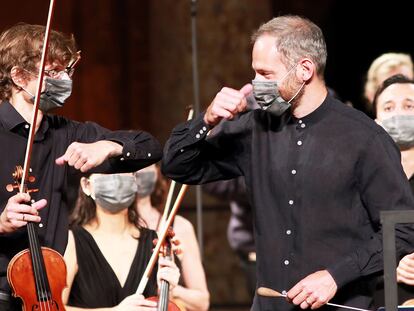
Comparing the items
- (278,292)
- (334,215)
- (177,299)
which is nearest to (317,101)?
(334,215)

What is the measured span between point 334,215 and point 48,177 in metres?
0.98

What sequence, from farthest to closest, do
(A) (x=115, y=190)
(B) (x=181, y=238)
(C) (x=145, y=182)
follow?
(C) (x=145, y=182)
(B) (x=181, y=238)
(A) (x=115, y=190)

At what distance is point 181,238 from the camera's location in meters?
5.00

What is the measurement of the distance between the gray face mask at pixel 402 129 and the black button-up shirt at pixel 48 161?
101 cm

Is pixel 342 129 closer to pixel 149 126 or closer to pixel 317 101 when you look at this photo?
pixel 317 101

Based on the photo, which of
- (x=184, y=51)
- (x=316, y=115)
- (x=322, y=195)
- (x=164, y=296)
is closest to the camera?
(x=322, y=195)

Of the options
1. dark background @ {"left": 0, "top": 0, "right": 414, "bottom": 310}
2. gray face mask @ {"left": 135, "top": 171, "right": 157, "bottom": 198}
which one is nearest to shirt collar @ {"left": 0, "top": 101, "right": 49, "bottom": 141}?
gray face mask @ {"left": 135, "top": 171, "right": 157, "bottom": 198}

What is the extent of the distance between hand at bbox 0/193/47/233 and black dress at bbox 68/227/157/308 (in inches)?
40.7

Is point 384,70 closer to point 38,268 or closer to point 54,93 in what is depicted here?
point 54,93

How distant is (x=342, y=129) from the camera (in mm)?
3547

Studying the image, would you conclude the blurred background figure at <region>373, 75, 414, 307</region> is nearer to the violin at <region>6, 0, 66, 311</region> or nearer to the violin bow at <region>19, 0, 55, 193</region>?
the violin at <region>6, 0, 66, 311</region>

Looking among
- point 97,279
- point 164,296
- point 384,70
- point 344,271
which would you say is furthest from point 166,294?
point 384,70

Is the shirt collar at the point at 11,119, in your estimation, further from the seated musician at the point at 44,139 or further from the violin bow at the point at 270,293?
the violin bow at the point at 270,293

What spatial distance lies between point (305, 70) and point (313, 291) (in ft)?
2.32
